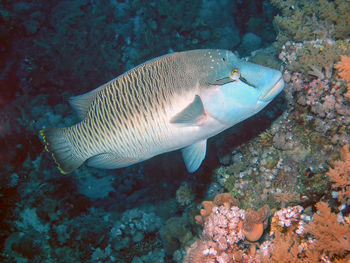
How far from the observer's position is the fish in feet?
7.82

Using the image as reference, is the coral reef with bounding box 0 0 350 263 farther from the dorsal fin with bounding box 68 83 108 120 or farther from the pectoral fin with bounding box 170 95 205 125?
the dorsal fin with bounding box 68 83 108 120

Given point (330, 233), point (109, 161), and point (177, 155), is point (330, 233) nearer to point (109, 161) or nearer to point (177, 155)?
point (109, 161)

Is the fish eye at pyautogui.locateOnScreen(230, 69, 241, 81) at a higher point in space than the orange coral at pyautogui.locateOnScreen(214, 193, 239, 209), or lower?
higher

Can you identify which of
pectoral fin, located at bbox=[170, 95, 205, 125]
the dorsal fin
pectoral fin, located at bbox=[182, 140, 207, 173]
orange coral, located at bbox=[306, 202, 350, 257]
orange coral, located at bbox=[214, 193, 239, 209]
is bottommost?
orange coral, located at bbox=[214, 193, 239, 209]

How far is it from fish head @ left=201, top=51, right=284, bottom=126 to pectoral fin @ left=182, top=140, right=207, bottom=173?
1.76 feet

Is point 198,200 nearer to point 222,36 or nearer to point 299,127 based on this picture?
point 299,127

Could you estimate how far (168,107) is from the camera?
250cm

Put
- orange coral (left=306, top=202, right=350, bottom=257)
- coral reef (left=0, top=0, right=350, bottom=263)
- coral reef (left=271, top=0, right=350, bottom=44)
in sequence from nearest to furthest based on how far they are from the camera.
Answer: orange coral (left=306, top=202, right=350, bottom=257) → coral reef (left=0, top=0, right=350, bottom=263) → coral reef (left=271, top=0, right=350, bottom=44)

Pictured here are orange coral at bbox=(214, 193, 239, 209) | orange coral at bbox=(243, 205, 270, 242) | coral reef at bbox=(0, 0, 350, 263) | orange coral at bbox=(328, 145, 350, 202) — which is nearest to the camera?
orange coral at bbox=(328, 145, 350, 202)

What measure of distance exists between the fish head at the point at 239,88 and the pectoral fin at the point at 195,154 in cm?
54

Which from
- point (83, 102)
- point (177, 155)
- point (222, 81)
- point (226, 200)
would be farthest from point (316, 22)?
point (177, 155)

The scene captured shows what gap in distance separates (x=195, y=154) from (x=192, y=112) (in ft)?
2.28

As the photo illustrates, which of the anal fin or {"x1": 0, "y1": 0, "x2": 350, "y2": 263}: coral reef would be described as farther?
the anal fin

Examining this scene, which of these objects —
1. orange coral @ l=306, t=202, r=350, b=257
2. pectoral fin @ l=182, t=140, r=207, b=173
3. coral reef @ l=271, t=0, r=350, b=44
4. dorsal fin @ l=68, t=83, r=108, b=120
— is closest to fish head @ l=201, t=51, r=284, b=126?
pectoral fin @ l=182, t=140, r=207, b=173
